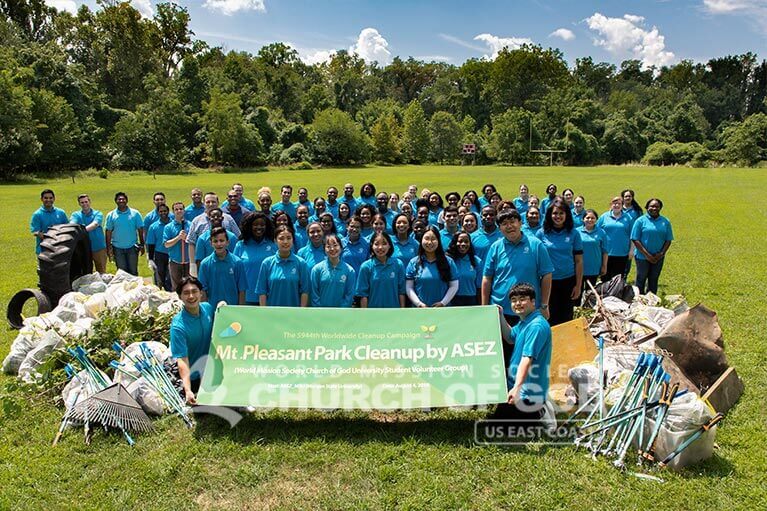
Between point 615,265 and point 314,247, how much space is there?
19.8 ft

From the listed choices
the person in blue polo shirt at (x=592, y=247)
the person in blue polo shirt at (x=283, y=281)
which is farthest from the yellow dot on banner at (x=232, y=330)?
the person in blue polo shirt at (x=592, y=247)

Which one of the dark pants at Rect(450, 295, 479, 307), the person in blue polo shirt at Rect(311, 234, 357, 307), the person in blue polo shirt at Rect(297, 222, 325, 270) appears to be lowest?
the dark pants at Rect(450, 295, 479, 307)

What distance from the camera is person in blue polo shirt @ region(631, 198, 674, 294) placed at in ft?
30.1

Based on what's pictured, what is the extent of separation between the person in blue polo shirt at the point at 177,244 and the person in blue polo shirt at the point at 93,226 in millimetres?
1907

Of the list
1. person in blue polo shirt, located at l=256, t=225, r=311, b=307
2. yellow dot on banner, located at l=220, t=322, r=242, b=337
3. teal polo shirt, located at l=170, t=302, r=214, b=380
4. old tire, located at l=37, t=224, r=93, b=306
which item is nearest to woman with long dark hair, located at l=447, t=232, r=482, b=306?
person in blue polo shirt, located at l=256, t=225, r=311, b=307

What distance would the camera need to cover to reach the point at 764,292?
430 inches

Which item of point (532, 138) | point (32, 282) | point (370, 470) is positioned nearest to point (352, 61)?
point (532, 138)

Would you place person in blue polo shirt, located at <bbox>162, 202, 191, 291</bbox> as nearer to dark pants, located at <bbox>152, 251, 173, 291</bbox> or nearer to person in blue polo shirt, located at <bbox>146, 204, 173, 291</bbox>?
person in blue polo shirt, located at <bbox>146, 204, 173, 291</bbox>

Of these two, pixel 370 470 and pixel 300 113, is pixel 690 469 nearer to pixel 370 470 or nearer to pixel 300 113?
pixel 370 470

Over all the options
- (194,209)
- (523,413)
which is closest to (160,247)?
(194,209)

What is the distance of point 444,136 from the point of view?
7875 centimetres

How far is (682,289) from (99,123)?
59728 millimetres

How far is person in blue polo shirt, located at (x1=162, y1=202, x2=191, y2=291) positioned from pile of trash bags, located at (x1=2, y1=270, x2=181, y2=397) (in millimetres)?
769

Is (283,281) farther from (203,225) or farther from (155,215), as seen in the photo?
(155,215)
